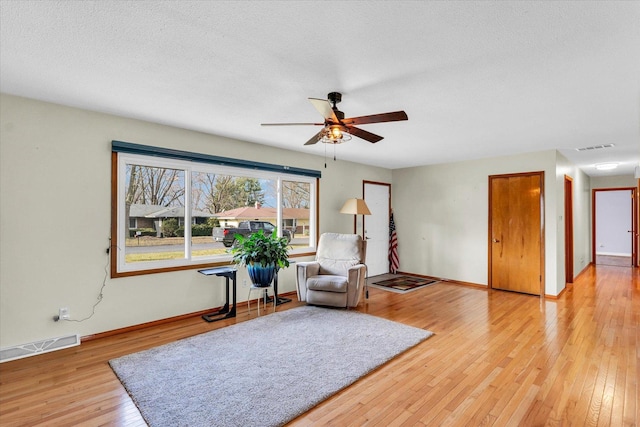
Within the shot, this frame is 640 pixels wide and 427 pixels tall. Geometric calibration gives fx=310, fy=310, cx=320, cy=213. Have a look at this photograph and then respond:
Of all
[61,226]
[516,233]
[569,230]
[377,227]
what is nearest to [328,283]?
[377,227]

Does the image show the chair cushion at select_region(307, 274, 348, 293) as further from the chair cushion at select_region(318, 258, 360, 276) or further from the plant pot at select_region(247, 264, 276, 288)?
the plant pot at select_region(247, 264, 276, 288)

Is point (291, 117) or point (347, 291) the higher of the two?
point (291, 117)

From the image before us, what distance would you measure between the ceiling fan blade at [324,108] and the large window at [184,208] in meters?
2.20

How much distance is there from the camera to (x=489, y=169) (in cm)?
556

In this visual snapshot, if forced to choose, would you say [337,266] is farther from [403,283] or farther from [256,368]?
[256,368]

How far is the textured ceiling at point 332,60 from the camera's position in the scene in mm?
1693

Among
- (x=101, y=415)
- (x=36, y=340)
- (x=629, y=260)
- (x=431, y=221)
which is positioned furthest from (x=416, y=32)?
(x=629, y=260)

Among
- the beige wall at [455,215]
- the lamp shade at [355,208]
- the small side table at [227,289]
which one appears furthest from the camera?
the lamp shade at [355,208]

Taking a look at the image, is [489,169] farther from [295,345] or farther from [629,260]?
[629,260]

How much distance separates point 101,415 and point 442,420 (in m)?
2.19

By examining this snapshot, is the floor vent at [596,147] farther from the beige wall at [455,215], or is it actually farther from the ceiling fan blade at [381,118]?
the ceiling fan blade at [381,118]

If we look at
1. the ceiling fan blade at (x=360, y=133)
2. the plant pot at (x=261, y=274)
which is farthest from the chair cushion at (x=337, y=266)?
the ceiling fan blade at (x=360, y=133)

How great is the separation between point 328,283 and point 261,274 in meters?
0.91

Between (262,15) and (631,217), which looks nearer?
(262,15)
